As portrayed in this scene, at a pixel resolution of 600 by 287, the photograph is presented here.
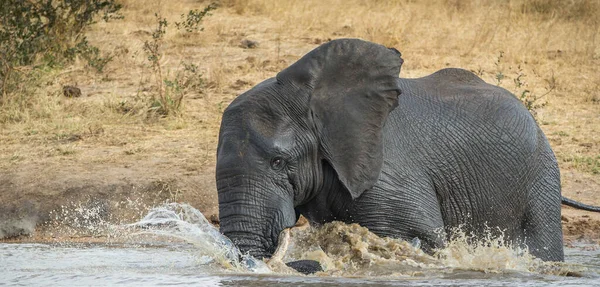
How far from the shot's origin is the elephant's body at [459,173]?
552 cm

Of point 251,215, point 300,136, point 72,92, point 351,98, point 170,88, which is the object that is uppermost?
point 351,98

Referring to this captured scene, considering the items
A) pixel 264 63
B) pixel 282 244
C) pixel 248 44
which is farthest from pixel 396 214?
pixel 248 44

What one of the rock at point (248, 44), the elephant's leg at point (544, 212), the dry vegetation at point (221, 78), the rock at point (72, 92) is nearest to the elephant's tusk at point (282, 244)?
the elephant's leg at point (544, 212)

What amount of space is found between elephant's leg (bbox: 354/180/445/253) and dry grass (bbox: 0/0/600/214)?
3.41m

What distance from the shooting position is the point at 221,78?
11.3 m

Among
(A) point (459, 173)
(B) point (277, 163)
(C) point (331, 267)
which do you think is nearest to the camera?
(B) point (277, 163)

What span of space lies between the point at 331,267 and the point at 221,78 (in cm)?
Result: 575

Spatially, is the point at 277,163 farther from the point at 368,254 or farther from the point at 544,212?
the point at 544,212

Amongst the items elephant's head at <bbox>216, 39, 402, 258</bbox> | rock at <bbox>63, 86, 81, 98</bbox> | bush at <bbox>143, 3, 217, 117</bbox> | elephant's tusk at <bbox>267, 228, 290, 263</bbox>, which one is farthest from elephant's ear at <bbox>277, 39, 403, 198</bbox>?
rock at <bbox>63, 86, 81, 98</bbox>

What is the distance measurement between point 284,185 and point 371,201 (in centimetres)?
45

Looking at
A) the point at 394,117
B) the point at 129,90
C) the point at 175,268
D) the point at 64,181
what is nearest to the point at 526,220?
the point at 394,117

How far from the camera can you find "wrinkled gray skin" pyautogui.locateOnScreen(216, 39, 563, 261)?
17.2 ft

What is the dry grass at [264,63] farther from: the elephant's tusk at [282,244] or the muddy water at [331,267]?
the elephant's tusk at [282,244]

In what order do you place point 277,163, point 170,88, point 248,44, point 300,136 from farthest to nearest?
point 248,44 < point 170,88 < point 300,136 < point 277,163
